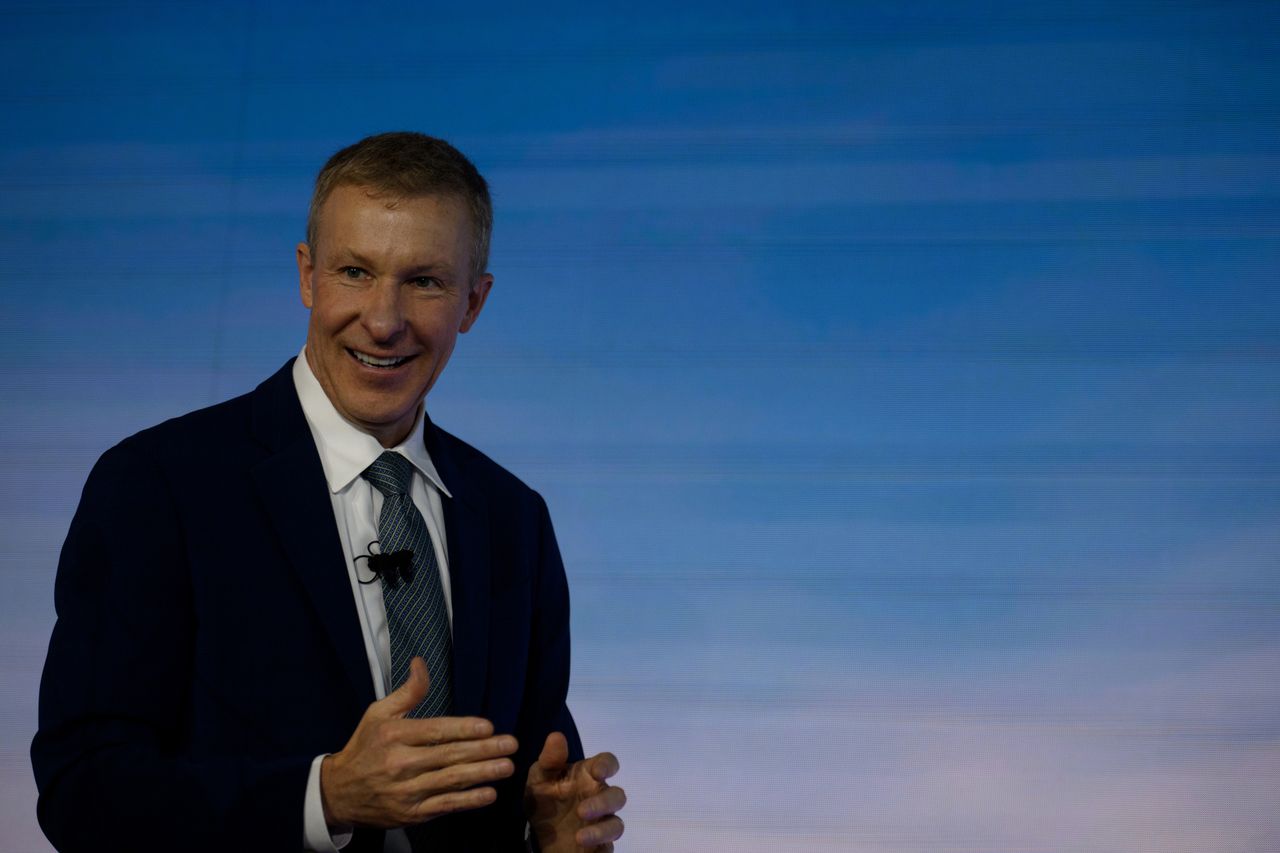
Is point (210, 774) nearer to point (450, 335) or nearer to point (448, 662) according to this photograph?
point (448, 662)

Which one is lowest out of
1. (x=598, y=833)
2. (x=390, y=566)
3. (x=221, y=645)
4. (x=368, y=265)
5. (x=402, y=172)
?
(x=598, y=833)

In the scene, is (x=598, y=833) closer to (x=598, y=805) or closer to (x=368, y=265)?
(x=598, y=805)

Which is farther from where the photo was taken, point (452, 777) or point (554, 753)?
point (554, 753)

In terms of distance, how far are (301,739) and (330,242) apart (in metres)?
0.66

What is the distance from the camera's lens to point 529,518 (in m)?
2.09

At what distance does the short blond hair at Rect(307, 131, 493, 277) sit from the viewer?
1825mm

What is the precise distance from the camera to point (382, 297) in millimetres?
1832

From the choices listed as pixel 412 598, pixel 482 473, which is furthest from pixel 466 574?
pixel 482 473

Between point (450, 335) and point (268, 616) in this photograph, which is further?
point (450, 335)

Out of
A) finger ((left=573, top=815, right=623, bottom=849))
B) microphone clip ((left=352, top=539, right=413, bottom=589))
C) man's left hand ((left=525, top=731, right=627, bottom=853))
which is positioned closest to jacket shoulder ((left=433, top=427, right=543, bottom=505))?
microphone clip ((left=352, top=539, right=413, bottom=589))

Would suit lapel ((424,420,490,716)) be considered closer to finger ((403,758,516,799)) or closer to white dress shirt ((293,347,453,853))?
white dress shirt ((293,347,453,853))

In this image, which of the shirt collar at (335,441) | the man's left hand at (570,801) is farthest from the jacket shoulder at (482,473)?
the man's left hand at (570,801)

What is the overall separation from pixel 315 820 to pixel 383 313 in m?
0.66

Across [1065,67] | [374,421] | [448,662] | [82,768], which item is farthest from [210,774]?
[1065,67]
